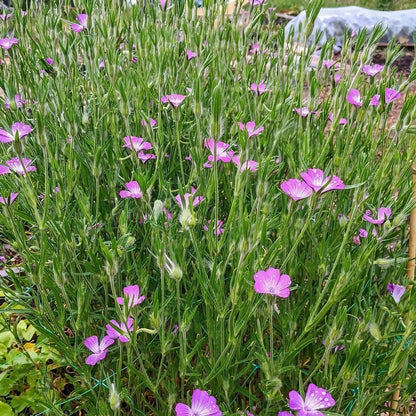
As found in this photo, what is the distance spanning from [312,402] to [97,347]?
18.6 inches

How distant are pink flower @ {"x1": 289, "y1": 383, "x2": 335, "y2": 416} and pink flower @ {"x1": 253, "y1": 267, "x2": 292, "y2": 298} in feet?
0.74

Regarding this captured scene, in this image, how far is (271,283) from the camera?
0.88 m

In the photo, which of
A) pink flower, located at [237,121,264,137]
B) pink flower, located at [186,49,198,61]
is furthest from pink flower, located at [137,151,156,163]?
pink flower, located at [186,49,198,61]

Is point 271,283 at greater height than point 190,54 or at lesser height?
lesser

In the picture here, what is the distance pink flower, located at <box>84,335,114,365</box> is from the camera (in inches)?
41.7

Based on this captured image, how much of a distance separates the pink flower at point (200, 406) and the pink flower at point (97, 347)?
0.71ft

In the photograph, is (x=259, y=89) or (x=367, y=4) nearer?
(x=259, y=89)

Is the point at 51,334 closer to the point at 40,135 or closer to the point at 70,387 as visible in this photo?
the point at 40,135

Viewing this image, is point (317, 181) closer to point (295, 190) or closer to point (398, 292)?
point (295, 190)

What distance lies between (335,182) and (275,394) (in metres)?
0.41

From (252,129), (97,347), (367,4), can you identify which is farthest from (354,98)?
(367,4)

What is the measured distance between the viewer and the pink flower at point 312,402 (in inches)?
36.6

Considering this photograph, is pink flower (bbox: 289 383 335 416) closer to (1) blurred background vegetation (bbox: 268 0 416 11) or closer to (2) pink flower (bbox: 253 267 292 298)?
(2) pink flower (bbox: 253 267 292 298)

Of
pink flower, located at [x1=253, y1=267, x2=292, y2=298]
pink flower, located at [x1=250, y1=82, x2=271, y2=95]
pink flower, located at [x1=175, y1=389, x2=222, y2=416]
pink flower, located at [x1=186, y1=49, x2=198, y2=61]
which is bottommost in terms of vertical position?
pink flower, located at [x1=175, y1=389, x2=222, y2=416]
